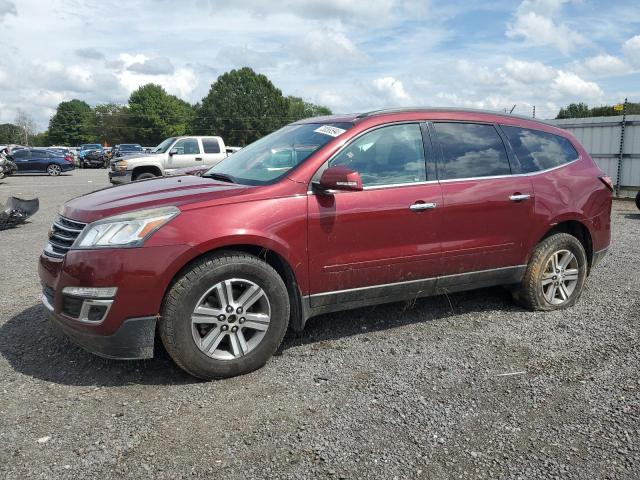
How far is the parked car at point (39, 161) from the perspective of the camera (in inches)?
1105

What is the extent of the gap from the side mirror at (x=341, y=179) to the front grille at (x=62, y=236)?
1.55 m

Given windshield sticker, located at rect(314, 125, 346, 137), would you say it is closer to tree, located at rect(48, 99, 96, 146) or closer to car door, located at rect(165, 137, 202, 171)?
car door, located at rect(165, 137, 202, 171)

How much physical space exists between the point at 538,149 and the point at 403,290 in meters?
1.90

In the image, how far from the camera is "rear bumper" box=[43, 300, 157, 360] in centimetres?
312

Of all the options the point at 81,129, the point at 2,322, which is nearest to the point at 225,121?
the point at 81,129

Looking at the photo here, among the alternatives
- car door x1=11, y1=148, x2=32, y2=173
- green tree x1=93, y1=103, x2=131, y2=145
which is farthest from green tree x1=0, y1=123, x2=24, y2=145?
car door x1=11, y1=148, x2=32, y2=173

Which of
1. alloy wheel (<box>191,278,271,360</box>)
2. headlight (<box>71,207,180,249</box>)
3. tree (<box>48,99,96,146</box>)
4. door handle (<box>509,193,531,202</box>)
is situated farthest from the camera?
tree (<box>48,99,96,146</box>)

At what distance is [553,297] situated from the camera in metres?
4.73

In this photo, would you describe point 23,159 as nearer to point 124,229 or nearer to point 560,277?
point 124,229

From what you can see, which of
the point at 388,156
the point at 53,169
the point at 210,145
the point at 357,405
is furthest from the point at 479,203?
the point at 53,169

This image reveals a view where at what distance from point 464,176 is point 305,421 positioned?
233cm

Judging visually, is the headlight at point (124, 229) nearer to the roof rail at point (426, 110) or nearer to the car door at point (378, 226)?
the car door at point (378, 226)

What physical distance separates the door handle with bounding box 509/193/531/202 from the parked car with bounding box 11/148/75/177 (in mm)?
29399

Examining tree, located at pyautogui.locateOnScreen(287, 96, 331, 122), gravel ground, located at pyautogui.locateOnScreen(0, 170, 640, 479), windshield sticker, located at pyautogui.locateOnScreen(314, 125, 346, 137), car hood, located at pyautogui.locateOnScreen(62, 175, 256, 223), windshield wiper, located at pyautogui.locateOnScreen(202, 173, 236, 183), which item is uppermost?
tree, located at pyautogui.locateOnScreen(287, 96, 331, 122)
